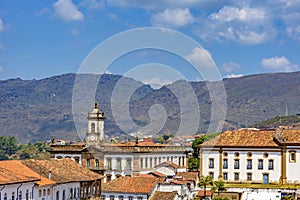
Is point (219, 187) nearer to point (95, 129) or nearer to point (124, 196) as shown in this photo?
point (124, 196)

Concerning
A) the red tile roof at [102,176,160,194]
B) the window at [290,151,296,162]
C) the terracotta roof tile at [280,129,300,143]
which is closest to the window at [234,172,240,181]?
the window at [290,151,296,162]

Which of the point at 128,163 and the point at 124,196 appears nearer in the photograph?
the point at 124,196

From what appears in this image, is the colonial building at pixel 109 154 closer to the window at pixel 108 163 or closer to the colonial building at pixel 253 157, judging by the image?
the window at pixel 108 163

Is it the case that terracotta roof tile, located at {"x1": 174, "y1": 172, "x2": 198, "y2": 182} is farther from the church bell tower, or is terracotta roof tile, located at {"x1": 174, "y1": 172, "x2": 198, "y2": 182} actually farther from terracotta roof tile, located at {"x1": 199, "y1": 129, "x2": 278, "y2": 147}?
the church bell tower

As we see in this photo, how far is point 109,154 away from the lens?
7406cm

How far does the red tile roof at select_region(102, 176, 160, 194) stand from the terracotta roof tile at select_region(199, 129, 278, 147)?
36.6 feet

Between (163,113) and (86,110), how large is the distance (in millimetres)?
10010

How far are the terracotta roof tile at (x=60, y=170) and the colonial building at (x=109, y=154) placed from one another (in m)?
15.5

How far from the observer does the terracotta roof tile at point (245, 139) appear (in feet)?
215

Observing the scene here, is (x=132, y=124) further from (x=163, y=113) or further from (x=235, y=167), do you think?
(x=235, y=167)

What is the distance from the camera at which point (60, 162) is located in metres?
55.6

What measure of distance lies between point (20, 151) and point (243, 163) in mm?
106740

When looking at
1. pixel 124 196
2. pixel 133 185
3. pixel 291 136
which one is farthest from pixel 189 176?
pixel 291 136

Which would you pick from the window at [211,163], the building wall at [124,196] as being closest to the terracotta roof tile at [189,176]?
the window at [211,163]
